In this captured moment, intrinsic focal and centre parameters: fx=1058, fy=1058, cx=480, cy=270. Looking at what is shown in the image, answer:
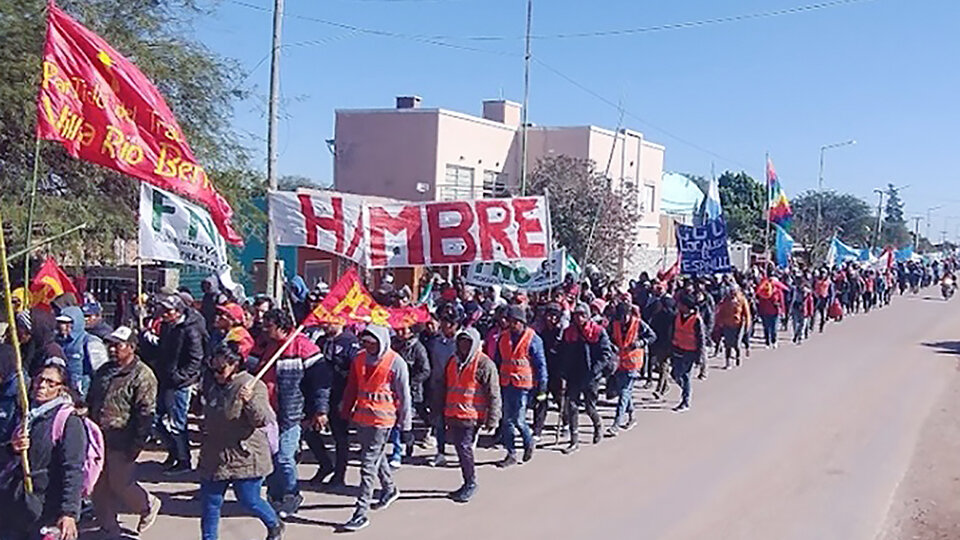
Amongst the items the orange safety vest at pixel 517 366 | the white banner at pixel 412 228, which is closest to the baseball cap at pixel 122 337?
the white banner at pixel 412 228

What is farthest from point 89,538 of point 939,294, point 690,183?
point 690,183

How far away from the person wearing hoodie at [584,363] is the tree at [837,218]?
180ft

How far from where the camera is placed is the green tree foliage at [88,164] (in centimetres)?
1348

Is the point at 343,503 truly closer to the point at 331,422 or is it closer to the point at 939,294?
the point at 331,422

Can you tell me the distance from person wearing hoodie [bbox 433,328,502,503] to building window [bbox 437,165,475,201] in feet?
89.3

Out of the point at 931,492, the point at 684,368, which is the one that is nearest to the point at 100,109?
the point at 931,492

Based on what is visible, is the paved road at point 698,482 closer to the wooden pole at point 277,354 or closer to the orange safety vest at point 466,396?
the orange safety vest at point 466,396

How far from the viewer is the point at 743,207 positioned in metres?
66.7

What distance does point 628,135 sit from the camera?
138 ft

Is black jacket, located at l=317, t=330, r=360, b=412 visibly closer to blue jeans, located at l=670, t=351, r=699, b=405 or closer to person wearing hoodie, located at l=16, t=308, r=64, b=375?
person wearing hoodie, located at l=16, t=308, r=64, b=375

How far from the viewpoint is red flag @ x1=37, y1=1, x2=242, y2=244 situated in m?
7.64

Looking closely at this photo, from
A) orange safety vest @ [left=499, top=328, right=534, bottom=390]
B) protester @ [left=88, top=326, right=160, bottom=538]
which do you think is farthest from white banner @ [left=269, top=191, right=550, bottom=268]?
protester @ [left=88, top=326, right=160, bottom=538]

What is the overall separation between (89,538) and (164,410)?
1971 millimetres

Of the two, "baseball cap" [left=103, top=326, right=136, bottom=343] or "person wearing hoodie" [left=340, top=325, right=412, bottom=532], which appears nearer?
"baseball cap" [left=103, top=326, right=136, bottom=343]
